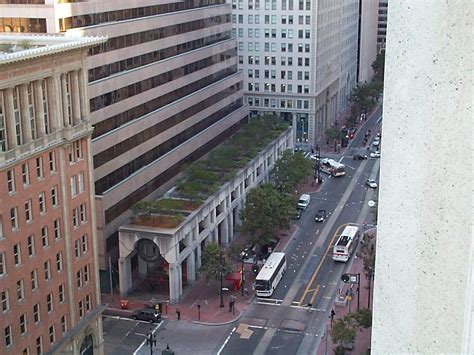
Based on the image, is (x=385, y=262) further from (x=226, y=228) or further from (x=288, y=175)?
(x=288, y=175)

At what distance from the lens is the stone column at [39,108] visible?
45.5 m

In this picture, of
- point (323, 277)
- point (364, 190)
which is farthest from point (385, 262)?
point (364, 190)

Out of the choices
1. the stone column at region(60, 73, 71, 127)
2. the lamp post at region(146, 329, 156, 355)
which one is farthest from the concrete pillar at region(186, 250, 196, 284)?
the stone column at region(60, 73, 71, 127)

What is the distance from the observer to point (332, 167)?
358 ft

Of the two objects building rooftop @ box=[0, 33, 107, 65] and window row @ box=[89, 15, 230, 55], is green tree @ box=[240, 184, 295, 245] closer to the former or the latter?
window row @ box=[89, 15, 230, 55]

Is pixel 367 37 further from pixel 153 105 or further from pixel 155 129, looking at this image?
pixel 155 129

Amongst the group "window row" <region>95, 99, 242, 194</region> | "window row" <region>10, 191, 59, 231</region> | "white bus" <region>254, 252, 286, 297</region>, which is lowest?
"white bus" <region>254, 252, 286, 297</region>

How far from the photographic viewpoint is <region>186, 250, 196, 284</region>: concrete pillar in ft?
225

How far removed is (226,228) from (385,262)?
2854 inches

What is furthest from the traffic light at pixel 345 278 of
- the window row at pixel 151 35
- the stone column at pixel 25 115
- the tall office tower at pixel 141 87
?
the stone column at pixel 25 115

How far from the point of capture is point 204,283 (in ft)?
229

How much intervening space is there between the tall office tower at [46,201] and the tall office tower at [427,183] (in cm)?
3751

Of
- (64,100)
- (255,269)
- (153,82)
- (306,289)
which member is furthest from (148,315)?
(153,82)

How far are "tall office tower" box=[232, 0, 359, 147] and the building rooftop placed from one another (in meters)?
71.1
